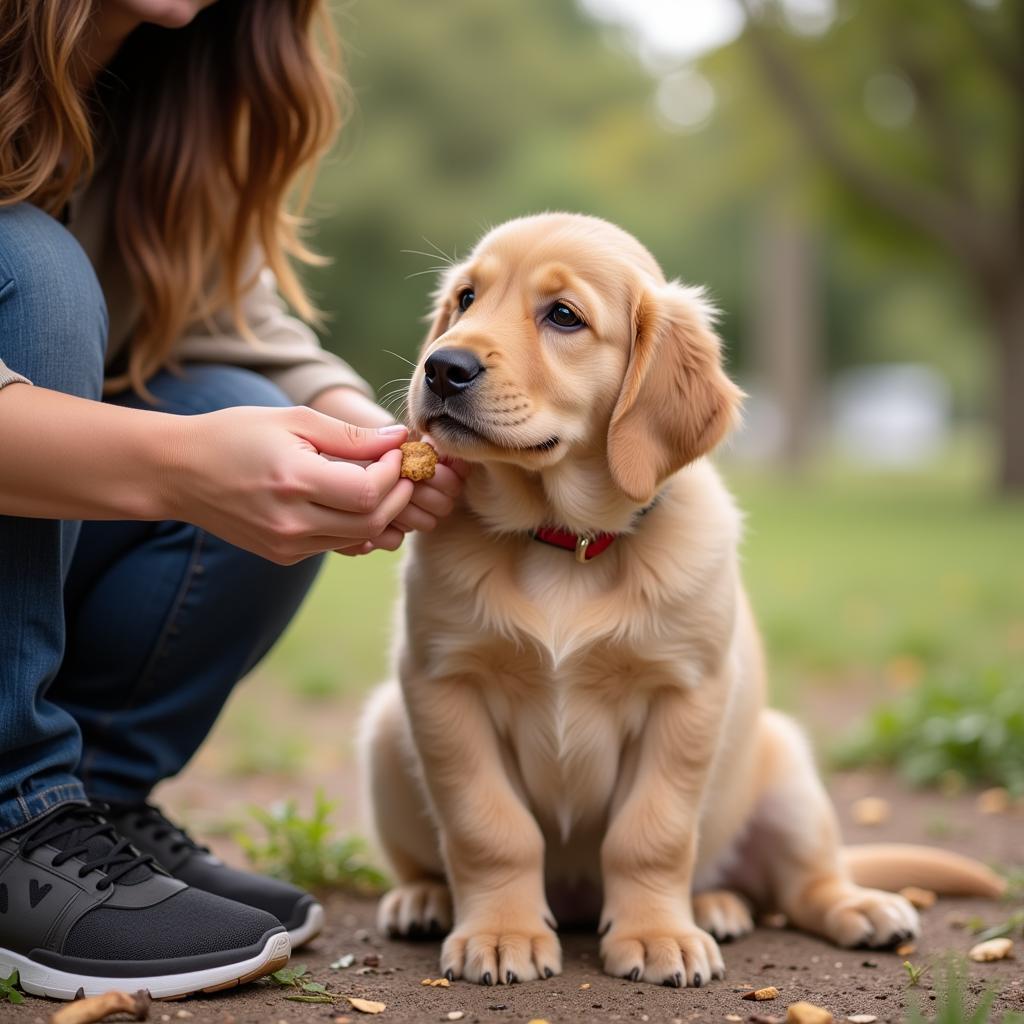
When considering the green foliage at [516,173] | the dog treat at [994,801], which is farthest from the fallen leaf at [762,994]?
the green foliage at [516,173]

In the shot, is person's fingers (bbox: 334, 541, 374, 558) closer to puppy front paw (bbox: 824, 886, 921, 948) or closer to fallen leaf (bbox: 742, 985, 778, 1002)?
fallen leaf (bbox: 742, 985, 778, 1002)

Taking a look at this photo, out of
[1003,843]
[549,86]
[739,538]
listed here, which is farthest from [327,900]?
[549,86]

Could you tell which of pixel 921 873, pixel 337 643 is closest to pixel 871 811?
pixel 921 873

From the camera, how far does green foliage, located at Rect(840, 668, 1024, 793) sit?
3.61m

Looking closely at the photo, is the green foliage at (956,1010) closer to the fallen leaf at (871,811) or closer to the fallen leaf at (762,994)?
the fallen leaf at (762,994)

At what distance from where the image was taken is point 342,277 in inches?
1020

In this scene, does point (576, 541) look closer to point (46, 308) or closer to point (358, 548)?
point (358, 548)

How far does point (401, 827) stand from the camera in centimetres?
261

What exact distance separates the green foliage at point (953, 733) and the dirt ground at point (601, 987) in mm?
990

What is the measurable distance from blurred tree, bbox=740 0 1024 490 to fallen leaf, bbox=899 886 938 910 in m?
10.7

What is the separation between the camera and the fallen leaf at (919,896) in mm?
2670

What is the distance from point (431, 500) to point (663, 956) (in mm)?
843

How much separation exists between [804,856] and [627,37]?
30.8 metres

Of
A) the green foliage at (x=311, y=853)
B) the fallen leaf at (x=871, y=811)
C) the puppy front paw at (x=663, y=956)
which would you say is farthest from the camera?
the fallen leaf at (x=871, y=811)
